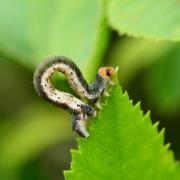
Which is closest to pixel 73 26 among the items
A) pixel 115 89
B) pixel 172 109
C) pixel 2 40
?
pixel 2 40

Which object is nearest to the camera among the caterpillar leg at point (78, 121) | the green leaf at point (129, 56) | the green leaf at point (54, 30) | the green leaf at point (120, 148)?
the green leaf at point (120, 148)

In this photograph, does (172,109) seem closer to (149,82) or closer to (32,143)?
(149,82)

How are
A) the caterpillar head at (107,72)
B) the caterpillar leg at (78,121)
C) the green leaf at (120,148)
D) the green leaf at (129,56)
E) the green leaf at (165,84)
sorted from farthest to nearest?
1. the green leaf at (129,56)
2. the green leaf at (165,84)
3. the caterpillar leg at (78,121)
4. the caterpillar head at (107,72)
5. the green leaf at (120,148)

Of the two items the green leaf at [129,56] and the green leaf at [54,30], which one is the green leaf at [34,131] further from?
the green leaf at [54,30]

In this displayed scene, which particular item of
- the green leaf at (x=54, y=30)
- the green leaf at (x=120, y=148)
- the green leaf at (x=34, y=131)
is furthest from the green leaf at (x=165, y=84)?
the green leaf at (x=120, y=148)

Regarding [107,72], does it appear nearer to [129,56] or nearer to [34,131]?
[129,56]

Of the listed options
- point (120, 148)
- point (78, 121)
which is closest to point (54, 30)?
point (78, 121)

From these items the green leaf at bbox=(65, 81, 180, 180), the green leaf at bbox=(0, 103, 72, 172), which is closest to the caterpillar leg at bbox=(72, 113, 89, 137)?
the green leaf at bbox=(65, 81, 180, 180)

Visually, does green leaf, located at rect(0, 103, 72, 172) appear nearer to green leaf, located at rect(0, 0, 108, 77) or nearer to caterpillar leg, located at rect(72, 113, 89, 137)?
green leaf, located at rect(0, 0, 108, 77)
